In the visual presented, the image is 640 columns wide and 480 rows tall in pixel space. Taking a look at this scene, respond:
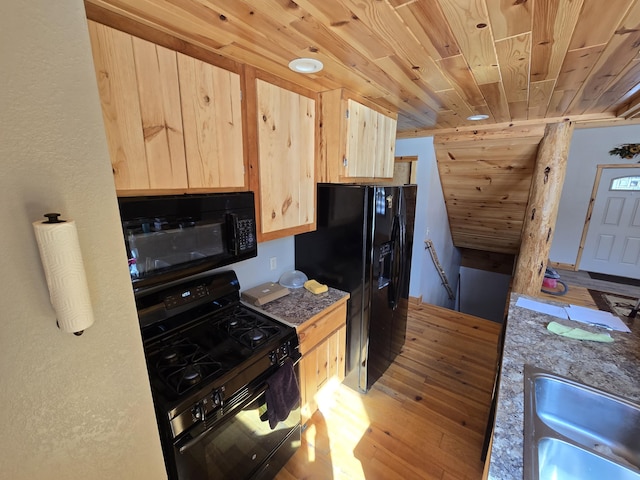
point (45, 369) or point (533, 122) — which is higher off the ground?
point (533, 122)

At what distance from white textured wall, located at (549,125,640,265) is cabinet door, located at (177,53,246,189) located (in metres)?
5.52

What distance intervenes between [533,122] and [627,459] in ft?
8.67

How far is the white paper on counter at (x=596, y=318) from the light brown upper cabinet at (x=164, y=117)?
2.03 metres

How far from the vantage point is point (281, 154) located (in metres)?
1.64

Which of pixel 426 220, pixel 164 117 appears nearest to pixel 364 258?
pixel 164 117

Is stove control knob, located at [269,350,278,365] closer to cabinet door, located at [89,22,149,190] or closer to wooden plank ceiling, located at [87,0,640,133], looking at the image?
cabinet door, located at [89,22,149,190]

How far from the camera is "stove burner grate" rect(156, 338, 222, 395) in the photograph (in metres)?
1.12

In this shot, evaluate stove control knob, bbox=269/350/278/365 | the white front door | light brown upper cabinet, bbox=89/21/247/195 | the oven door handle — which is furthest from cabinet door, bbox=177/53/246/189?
the white front door

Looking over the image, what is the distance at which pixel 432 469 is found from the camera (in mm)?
1688

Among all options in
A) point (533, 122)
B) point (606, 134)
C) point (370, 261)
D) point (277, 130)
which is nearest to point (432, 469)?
point (370, 261)

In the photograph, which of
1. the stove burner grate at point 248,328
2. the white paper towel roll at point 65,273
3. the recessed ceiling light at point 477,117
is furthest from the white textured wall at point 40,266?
the recessed ceiling light at point 477,117

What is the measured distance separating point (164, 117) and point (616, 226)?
6324mm

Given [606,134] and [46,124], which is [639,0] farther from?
[606,134]

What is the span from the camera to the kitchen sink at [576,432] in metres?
0.86
